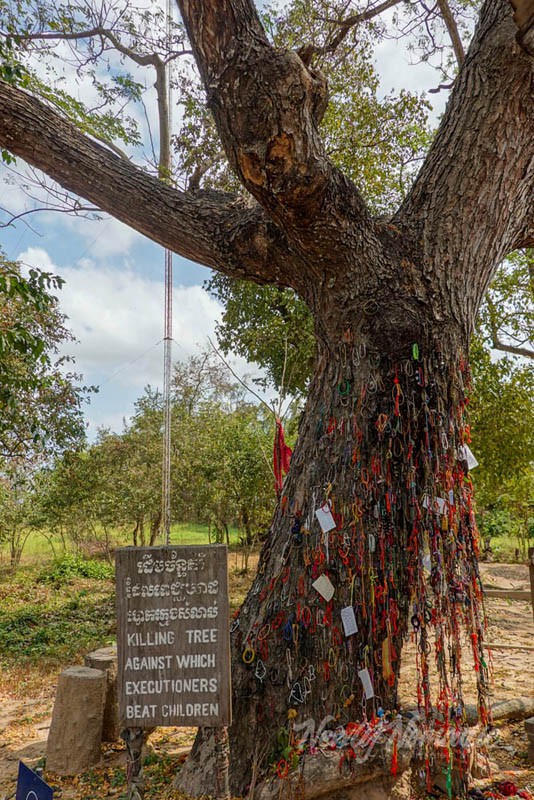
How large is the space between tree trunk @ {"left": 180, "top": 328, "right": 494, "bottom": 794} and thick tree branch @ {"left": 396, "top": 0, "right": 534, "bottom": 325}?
21.4 inches

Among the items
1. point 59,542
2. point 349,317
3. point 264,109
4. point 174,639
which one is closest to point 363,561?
point 174,639

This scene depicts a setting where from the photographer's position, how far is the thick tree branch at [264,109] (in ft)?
9.51

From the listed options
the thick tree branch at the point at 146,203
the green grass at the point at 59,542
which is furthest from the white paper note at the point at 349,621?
the green grass at the point at 59,542

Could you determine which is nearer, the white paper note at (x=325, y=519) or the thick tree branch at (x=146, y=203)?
the white paper note at (x=325, y=519)

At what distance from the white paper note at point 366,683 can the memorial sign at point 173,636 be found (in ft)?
2.83

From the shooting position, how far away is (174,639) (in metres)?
2.59

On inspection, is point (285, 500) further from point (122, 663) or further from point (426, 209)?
point (426, 209)

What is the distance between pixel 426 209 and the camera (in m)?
3.66

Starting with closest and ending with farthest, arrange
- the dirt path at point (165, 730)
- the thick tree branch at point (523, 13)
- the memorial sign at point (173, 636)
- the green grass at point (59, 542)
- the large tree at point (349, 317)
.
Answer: the thick tree branch at point (523, 13) → the memorial sign at point (173, 636) → the large tree at point (349, 317) → the dirt path at point (165, 730) → the green grass at point (59, 542)

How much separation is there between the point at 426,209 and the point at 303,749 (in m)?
3.14

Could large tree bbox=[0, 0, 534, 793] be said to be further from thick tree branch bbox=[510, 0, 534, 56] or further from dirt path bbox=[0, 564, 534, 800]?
dirt path bbox=[0, 564, 534, 800]

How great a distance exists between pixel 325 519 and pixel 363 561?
0.30m

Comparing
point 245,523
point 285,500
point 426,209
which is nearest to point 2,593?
point 245,523

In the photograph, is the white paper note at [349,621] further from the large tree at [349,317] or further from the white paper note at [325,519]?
the white paper note at [325,519]
